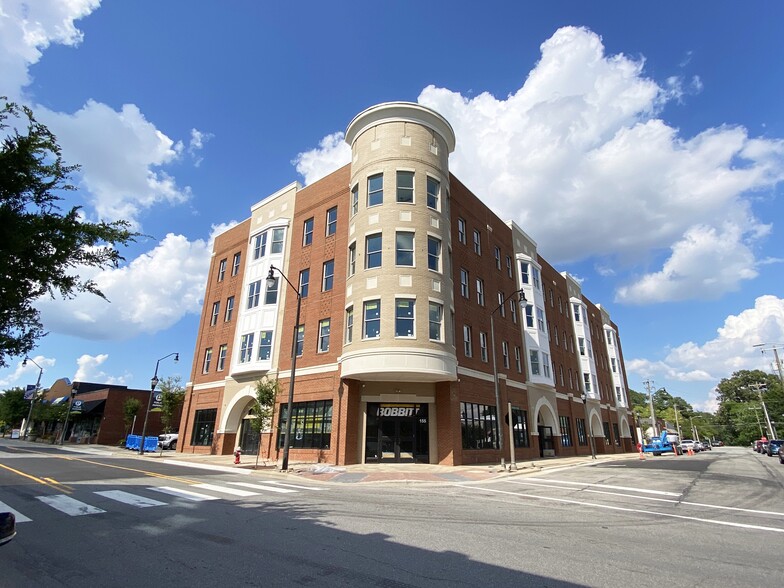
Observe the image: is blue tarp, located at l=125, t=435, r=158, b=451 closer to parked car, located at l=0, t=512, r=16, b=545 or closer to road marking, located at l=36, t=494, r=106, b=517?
road marking, located at l=36, t=494, r=106, b=517

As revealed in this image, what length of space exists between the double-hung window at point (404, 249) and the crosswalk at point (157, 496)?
1287 cm

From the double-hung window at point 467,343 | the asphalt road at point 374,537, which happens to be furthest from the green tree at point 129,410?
the double-hung window at point 467,343

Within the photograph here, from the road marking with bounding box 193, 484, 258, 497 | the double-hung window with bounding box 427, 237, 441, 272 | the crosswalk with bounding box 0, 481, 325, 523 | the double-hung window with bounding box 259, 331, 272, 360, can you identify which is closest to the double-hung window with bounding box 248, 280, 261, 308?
the double-hung window with bounding box 259, 331, 272, 360

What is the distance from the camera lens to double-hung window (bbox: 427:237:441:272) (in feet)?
81.7

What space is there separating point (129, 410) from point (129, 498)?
3911 cm

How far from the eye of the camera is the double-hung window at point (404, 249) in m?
24.2

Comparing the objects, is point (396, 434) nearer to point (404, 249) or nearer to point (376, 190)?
point (404, 249)

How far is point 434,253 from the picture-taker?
25328 millimetres

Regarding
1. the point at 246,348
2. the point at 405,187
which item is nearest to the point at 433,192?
the point at 405,187

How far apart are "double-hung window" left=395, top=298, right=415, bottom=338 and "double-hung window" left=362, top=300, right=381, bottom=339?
968 millimetres

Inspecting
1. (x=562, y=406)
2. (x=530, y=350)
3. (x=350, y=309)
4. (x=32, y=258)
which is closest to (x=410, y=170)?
(x=350, y=309)

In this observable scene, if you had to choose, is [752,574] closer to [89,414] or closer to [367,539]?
[367,539]

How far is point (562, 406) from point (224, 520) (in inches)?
1462

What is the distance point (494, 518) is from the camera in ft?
31.1
